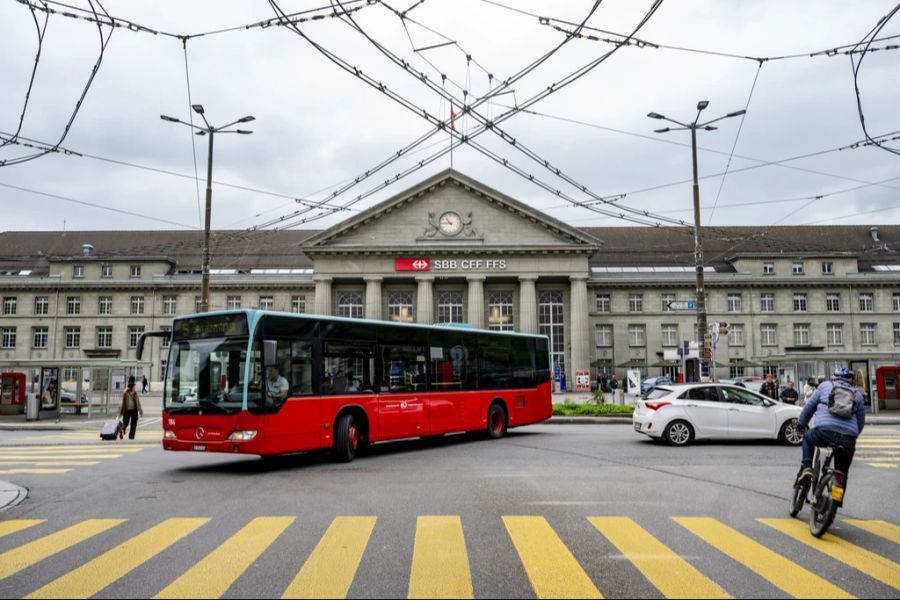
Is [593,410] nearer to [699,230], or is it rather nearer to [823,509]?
[699,230]

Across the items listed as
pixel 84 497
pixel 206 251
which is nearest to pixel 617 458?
pixel 84 497

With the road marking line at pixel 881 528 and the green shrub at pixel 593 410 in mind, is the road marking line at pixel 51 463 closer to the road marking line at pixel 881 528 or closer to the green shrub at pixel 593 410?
the road marking line at pixel 881 528

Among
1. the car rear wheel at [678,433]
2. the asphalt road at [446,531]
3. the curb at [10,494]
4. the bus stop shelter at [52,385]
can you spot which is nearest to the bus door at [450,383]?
the asphalt road at [446,531]

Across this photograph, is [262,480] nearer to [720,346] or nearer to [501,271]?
[501,271]

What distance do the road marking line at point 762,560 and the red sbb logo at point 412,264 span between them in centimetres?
4992

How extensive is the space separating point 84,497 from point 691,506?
7968 millimetres

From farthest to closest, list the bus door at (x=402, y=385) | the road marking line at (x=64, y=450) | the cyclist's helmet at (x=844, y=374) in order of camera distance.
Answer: the road marking line at (x=64, y=450), the bus door at (x=402, y=385), the cyclist's helmet at (x=844, y=374)

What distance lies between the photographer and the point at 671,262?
6562 centimetres

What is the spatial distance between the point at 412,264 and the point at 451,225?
174 inches

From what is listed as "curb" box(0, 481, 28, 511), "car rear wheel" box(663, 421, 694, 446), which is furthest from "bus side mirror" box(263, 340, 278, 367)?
"car rear wheel" box(663, 421, 694, 446)

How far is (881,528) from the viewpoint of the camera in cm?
798

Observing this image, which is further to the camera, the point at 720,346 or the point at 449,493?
the point at 720,346

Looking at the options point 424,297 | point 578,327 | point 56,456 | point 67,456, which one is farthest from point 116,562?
point 578,327

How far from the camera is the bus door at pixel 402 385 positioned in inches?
598
